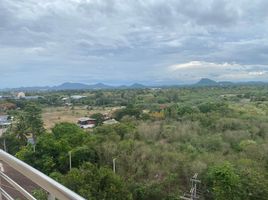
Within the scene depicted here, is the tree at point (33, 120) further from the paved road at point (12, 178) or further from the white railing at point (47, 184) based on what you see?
the white railing at point (47, 184)

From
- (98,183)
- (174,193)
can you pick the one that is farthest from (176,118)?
(98,183)

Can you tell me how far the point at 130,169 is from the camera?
58.2 feet

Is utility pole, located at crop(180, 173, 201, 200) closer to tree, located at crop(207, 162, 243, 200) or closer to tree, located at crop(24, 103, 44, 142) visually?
tree, located at crop(207, 162, 243, 200)

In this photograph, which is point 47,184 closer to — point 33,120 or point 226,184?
point 226,184

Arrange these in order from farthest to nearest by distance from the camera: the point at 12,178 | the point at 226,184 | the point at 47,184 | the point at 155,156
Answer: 1. the point at 155,156
2. the point at 226,184
3. the point at 12,178
4. the point at 47,184

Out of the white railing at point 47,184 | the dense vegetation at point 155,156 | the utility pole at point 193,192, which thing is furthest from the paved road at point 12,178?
the utility pole at point 193,192

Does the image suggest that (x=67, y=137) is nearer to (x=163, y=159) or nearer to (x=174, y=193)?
(x=163, y=159)

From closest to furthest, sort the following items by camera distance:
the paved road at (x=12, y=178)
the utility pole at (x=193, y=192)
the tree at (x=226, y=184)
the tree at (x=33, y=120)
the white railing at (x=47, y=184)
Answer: the white railing at (x=47, y=184), the paved road at (x=12, y=178), the tree at (x=226, y=184), the utility pole at (x=193, y=192), the tree at (x=33, y=120)

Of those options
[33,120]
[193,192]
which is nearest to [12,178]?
[193,192]

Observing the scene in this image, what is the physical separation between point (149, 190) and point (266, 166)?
5749 mm

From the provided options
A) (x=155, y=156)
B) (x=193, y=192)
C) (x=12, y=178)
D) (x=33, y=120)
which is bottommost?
(x=193, y=192)

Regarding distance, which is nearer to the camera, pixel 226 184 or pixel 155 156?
pixel 226 184

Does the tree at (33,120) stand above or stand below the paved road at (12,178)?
below

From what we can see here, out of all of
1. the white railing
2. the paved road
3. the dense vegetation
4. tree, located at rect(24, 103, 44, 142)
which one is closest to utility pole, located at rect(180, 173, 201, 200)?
the dense vegetation
